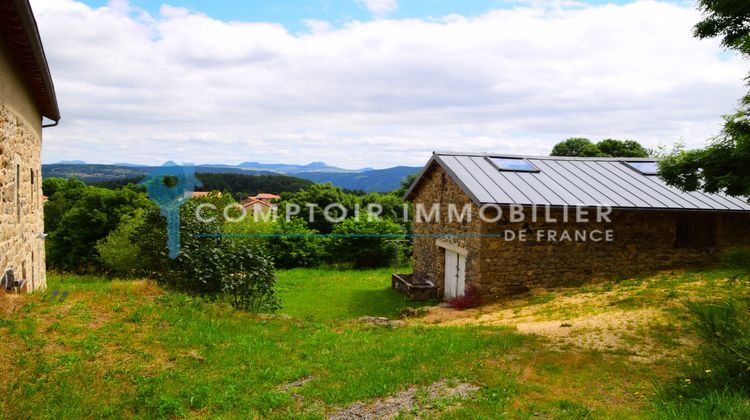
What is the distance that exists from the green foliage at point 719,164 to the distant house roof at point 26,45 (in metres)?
8.81

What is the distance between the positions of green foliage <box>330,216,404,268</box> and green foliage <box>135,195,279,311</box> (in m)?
14.8

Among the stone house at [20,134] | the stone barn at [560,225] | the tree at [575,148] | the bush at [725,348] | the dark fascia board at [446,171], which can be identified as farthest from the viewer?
the tree at [575,148]

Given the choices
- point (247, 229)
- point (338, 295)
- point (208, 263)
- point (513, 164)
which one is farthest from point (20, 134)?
point (247, 229)

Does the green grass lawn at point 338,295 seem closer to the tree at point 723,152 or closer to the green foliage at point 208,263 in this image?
the green foliage at point 208,263

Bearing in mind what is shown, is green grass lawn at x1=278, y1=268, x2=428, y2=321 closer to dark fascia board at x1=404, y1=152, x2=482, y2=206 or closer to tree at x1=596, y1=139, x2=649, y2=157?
dark fascia board at x1=404, y1=152, x2=482, y2=206

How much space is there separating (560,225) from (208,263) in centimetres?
879

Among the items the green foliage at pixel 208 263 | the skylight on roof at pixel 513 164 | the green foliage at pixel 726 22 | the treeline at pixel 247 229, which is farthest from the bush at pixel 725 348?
the treeline at pixel 247 229

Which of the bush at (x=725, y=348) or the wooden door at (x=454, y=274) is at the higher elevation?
the bush at (x=725, y=348)

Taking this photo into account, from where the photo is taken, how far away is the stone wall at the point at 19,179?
24.7 feet

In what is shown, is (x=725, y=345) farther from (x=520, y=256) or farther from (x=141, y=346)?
(x=520, y=256)

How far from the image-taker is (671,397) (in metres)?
5.44

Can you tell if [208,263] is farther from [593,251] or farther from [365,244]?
[365,244]

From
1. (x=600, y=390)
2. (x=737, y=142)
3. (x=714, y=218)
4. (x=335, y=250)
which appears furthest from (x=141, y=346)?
(x=335, y=250)

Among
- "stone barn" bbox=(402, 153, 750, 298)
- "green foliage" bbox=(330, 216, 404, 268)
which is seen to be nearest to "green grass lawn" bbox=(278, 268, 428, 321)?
"stone barn" bbox=(402, 153, 750, 298)
